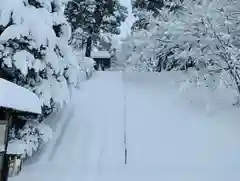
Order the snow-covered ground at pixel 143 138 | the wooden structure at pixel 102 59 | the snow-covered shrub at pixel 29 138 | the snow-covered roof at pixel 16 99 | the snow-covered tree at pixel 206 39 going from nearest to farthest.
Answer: the snow-covered roof at pixel 16 99, the snow-covered shrub at pixel 29 138, the snow-covered ground at pixel 143 138, the snow-covered tree at pixel 206 39, the wooden structure at pixel 102 59

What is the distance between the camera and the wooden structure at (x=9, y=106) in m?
4.97

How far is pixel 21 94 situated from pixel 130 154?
4.51m

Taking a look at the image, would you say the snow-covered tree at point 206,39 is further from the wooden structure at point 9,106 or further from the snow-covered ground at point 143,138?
the wooden structure at point 9,106

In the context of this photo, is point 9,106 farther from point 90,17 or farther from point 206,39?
point 90,17

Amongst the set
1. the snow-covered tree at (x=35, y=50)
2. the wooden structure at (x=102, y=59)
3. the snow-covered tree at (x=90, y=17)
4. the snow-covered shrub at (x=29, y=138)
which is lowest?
the snow-covered shrub at (x=29, y=138)

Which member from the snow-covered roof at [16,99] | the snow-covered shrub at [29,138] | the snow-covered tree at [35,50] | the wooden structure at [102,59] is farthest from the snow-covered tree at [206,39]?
the wooden structure at [102,59]

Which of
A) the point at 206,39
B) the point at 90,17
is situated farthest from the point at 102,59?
the point at 206,39

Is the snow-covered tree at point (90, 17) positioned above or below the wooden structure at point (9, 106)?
above

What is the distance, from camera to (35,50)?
8781 millimetres

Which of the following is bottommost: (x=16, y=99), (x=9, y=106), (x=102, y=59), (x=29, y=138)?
(x=29, y=138)

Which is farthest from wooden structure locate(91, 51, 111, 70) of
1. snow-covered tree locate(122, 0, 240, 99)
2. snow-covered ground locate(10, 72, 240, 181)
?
snow-covered tree locate(122, 0, 240, 99)

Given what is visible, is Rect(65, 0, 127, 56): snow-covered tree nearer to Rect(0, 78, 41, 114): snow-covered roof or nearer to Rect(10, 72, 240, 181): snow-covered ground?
Rect(10, 72, 240, 181): snow-covered ground

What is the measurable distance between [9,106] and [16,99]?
0.29 m

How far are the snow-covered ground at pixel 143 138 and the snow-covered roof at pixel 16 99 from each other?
2809 millimetres
